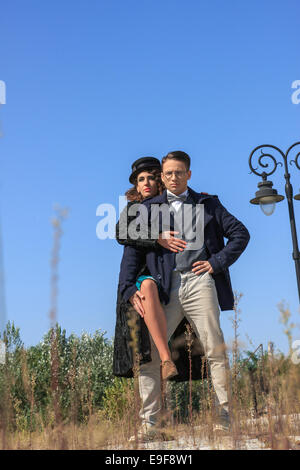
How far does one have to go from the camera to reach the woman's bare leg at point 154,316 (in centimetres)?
445

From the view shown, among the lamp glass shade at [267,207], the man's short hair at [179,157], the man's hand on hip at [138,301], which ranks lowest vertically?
the man's hand on hip at [138,301]

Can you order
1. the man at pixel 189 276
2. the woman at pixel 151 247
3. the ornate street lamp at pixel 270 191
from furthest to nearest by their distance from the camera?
the ornate street lamp at pixel 270 191 → the man at pixel 189 276 → the woman at pixel 151 247

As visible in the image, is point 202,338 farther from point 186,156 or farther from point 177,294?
point 186,156

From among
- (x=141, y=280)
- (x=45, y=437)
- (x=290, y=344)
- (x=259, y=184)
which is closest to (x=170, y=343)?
(x=141, y=280)

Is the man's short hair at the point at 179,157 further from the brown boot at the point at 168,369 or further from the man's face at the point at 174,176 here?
the brown boot at the point at 168,369

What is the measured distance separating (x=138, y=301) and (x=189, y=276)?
0.53 metres

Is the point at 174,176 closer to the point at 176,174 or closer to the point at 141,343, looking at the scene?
the point at 176,174

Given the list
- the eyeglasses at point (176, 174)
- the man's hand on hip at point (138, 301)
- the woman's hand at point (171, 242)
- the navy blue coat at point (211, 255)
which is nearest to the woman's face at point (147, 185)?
the navy blue coat at point (211, 255)

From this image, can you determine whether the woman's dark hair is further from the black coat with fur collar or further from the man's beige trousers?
the man's beige trousers

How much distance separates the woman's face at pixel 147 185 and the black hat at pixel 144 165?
6 cm

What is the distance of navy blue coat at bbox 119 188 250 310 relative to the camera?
15.3 ft

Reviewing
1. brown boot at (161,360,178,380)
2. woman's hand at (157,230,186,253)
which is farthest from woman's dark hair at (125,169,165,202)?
brown boot at (161,360,178,380)

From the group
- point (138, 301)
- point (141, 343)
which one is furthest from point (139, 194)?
point (141, 343)

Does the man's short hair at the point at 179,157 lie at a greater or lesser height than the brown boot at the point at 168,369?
greater
